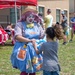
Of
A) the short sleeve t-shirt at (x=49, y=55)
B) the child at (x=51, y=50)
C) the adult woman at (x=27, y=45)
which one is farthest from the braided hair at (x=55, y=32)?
the adult woman at (x=27, y=45)

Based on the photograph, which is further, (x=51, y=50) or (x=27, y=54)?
(x=27, y=54)

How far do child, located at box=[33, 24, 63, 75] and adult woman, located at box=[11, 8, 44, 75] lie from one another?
40 cm

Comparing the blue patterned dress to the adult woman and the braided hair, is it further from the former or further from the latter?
the braided hair

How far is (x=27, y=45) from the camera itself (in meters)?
5.83

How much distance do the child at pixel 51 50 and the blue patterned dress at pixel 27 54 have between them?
1.29ft

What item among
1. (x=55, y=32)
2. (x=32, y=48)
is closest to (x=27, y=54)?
(x=32, y=48)

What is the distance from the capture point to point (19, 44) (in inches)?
232

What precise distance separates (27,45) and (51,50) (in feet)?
2.13

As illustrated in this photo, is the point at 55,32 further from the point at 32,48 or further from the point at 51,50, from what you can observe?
the point at 32,48

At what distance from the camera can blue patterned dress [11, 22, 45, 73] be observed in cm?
573

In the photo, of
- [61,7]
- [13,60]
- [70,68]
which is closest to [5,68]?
[70,68]

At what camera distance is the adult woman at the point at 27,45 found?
5.73 metres

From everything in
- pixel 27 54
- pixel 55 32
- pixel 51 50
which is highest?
pixel 55 32

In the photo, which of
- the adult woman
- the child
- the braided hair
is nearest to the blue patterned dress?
the adult woman
